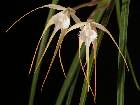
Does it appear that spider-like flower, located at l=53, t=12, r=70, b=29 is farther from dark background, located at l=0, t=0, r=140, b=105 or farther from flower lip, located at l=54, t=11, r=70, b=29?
dark background, located at l=0, t=0, r=140, b=105

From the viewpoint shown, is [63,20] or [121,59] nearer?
[63,20]

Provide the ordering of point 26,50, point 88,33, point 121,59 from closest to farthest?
point 88,33
point 121,59
point 26,50

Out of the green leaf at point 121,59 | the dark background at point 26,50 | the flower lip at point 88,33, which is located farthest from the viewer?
the dark background at point 26,50

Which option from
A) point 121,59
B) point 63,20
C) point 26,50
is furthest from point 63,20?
point 26,50

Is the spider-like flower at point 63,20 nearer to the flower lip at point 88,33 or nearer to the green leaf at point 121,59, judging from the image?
the flower lip at point 88,33

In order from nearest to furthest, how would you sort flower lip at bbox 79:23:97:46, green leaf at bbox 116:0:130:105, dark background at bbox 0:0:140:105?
flower lip at bbox 79:23:97:46, green leaf at bbox 116:0:130:105, dark background at bbox 0:0:140:105

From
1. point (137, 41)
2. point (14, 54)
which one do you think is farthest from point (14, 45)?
point (137, 41)

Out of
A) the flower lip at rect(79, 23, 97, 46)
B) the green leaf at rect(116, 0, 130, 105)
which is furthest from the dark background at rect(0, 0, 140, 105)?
the flower lip at rect(79, 23, 97, 46)

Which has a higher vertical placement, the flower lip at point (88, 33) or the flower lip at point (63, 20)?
the flower lip at point (63, 20)

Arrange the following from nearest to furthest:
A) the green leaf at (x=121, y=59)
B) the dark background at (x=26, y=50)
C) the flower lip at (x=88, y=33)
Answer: the flower lip at (x=88, y=33), the green leaf at (x=121, y=59), the dark background at (x=26, y=50)

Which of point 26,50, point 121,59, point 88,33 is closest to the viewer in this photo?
point 88,33

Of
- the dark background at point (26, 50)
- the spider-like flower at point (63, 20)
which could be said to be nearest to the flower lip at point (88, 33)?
the spider-like flower at point (63, 20)

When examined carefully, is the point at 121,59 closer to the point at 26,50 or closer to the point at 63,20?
the point at 63,20
